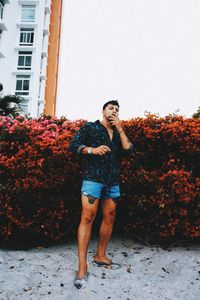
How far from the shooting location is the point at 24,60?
121ft

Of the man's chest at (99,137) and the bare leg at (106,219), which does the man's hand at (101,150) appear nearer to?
the man's chest at (99,137)

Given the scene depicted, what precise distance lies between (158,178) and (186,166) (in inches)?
22.1

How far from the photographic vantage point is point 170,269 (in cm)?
431

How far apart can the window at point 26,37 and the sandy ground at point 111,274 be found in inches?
1399

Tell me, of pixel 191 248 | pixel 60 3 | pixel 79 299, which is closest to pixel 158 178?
pixel 191 248

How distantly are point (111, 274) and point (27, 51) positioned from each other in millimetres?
36101

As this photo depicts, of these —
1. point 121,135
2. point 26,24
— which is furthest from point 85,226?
point 26,24

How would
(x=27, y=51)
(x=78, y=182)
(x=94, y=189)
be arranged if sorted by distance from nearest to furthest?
(x=94, y=189) → (x=78, y=182) → (x=27, y=51)

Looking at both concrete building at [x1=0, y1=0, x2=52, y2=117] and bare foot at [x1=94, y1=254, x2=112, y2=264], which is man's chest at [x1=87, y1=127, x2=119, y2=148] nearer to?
bare foot at [x1=94, y1=254, x2=112, y2=264]

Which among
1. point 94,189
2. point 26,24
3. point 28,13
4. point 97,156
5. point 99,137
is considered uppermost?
point 28,13

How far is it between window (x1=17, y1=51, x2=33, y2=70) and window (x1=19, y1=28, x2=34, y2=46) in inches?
39.9

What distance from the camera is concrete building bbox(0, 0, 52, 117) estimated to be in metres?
36.0

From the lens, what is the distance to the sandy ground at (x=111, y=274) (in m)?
3.72

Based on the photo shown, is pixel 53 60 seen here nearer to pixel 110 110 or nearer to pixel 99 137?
pixel 110 110
